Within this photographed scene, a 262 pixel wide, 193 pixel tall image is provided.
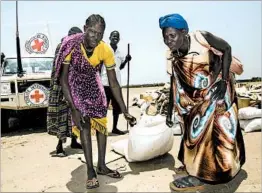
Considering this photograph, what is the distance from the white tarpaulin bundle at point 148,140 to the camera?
14.0ft

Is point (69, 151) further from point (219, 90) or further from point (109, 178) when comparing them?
point (219, 90)

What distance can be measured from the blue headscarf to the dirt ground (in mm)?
1611

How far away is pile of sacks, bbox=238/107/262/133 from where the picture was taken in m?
6.12

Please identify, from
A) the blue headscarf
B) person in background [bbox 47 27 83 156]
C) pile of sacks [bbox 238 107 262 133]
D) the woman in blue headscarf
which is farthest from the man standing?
the blue headscarf

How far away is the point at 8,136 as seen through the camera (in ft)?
23.6

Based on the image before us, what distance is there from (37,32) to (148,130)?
4957 millimetres

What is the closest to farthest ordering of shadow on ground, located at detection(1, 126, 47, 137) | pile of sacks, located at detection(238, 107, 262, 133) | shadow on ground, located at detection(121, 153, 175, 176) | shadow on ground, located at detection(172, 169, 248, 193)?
shadow on ground, located at detection(172, 169, 248, 193)
shadow on ground, located at detection(121, 153, 175, 176)
pile of sacks, located at detection(238, 107, 262, 133)
shadow on ground, located at detection(1, 126, 47, 137)

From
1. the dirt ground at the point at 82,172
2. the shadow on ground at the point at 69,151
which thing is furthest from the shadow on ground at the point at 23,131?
the shadow on ground at the point at 69,151

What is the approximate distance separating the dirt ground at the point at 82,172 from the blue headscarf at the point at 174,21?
5.28ft

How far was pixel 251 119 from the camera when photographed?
6.31 meters

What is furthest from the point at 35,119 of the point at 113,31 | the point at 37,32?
the point at 113,31

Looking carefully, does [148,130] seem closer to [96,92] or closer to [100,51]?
[96,92]

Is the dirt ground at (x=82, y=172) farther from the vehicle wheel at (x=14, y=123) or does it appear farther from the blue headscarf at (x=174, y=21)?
the vehicle wheel at (x=14, y=123)

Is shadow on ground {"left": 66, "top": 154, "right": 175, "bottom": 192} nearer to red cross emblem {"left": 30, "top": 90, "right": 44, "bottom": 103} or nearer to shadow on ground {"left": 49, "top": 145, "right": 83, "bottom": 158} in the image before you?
shadow on ground {"left": 49, "top": 145, "right": 83, "bottom": 158}
